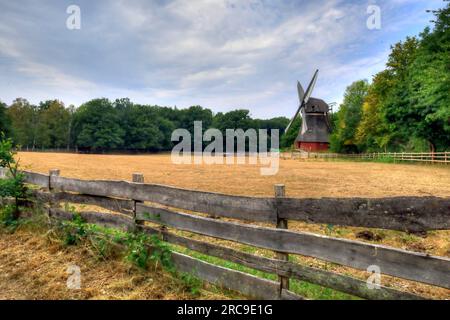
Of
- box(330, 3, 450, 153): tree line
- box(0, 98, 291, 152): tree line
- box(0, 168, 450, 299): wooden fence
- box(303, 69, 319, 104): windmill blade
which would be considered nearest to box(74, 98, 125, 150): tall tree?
box(0, 98, 291, 152): tree line

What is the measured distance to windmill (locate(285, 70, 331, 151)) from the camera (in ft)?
226

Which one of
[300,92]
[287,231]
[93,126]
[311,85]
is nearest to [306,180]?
[287,231]

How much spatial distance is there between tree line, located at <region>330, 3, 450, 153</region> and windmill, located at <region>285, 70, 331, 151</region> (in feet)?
77.2

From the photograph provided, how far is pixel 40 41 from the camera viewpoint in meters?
14.9

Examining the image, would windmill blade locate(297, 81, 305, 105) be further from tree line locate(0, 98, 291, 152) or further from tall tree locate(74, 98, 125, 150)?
tall tree locate(74, 98, 125, 150)

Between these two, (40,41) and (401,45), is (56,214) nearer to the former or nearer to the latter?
(40,41)

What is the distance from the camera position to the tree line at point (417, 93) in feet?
80.5

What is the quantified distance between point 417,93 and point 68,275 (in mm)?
33457

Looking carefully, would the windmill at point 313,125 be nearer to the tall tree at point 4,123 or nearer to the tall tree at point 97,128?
the tall tree at point 97,128

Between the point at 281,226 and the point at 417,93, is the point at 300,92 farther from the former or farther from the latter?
the point at 281,226

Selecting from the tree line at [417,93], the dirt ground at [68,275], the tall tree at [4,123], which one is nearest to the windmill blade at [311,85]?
the tree line at [417,93]

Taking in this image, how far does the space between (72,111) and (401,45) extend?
97.4m

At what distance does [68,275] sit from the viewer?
4.08m
